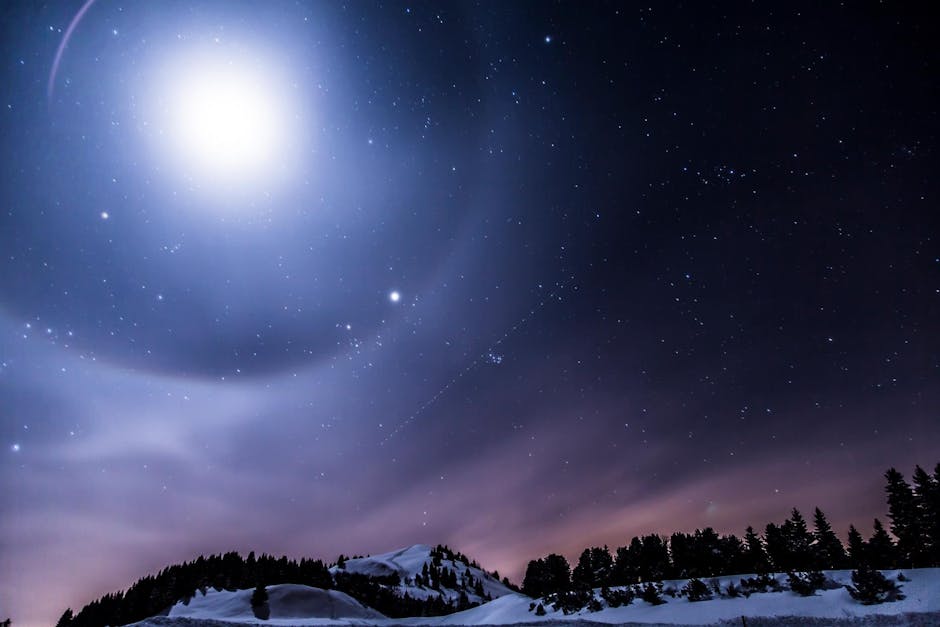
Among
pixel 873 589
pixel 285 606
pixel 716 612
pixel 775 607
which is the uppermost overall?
pixel 285 606

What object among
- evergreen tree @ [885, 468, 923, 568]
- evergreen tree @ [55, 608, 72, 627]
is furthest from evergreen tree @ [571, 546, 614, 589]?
evergreen tree @ [55, 608, 72, 627]

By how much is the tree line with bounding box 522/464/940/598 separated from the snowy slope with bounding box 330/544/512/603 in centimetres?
7363

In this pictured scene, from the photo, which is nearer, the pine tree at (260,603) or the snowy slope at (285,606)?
the pine tree at (260,603)

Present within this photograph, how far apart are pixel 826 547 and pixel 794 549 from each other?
8435 mm

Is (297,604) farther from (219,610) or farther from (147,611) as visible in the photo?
(147,611)

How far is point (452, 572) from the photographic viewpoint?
142 m

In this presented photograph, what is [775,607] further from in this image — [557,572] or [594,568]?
[557,572]

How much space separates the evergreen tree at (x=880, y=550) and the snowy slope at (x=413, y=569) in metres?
87.6

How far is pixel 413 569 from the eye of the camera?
15625 cm

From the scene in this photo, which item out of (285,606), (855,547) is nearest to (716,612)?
(855,547)

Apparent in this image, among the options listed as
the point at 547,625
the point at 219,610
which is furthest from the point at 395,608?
the point at 547,625

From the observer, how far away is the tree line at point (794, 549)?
46938mm

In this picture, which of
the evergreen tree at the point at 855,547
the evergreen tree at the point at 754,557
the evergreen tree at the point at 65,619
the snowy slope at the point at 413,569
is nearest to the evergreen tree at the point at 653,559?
the evergreen tree at the point at 754,557

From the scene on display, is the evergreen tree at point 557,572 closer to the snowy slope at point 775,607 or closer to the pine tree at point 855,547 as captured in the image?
the snowy slope at point 775,607
